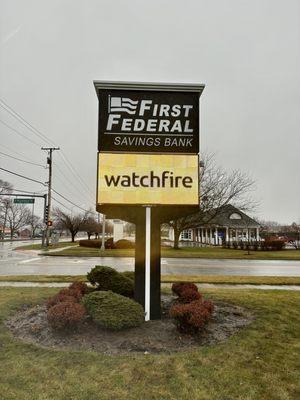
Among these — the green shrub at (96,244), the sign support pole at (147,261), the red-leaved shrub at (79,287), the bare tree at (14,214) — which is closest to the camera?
the sign support pole at (147,261)

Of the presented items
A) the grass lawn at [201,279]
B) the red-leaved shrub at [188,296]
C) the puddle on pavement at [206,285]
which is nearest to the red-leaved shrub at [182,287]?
the red-leaved shrub at [188,296]

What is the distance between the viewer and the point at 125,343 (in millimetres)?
6039

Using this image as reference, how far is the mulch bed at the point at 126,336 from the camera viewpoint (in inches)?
233

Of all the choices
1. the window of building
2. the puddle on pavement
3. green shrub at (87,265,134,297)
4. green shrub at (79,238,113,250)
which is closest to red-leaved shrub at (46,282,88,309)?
green shrub at (87,265,134,297)

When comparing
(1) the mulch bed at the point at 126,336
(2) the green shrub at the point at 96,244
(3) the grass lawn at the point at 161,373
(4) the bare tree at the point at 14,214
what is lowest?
(3) the grass lawn at the point at 161,373

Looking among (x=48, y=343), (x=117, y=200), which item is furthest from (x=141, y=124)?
(x=48, y=343)

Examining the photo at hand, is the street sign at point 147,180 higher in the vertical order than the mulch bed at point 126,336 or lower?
higher

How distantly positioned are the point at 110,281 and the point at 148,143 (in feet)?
11.7

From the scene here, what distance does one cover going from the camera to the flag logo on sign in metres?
8.05

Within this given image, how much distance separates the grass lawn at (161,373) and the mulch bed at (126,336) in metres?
0.28

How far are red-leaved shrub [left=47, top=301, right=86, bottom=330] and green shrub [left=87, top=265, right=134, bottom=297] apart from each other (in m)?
2.31

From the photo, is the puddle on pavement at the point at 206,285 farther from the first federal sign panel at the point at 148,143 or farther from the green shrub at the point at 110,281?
the first federal sign panel at the point at 148,143

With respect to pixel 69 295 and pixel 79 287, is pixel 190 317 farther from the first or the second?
pixel 79 287

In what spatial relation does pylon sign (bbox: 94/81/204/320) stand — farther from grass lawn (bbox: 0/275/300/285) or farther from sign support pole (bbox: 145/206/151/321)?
grass lawn (bbox: 0/275/300/285)
